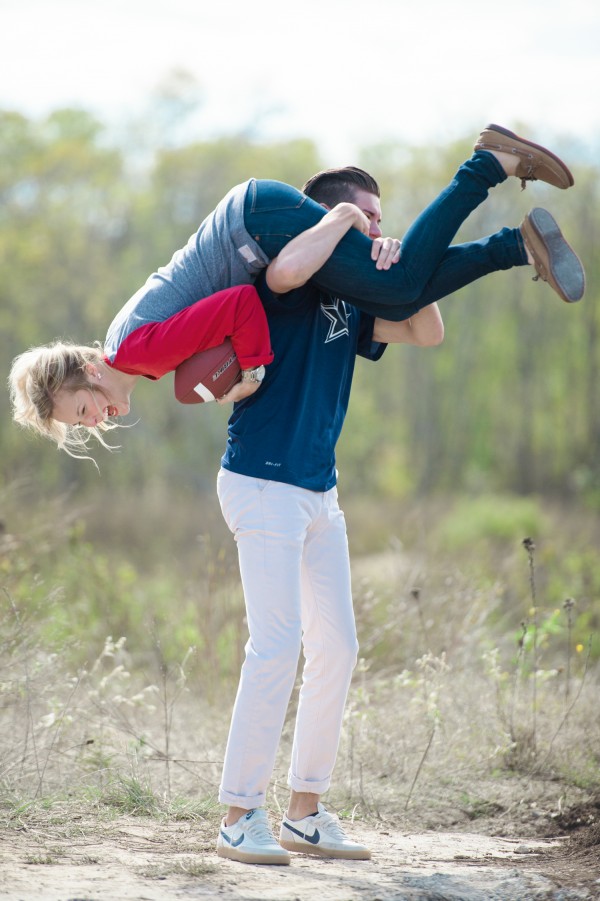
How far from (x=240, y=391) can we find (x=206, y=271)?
0.39 meters

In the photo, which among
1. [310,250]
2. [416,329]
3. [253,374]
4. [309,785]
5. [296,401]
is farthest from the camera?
[416,329]

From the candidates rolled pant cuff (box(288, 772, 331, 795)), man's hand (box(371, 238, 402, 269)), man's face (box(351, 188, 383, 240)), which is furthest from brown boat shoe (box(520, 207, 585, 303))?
rolled pant cuff (box(288, 772, 331, 795))

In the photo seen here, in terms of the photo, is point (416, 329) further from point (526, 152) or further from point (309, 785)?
point (309, 785)

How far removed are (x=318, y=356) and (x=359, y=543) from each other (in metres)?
9.69

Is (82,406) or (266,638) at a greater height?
(82,406)

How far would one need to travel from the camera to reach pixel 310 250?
2955mm

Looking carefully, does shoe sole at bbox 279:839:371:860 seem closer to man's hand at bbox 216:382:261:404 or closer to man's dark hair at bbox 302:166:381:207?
man's hand at bbox 216:382:261:404

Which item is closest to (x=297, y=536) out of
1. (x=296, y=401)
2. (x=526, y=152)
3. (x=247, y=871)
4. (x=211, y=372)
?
(x=296, y=401)

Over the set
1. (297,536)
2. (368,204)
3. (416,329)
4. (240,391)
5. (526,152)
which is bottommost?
(297,536)

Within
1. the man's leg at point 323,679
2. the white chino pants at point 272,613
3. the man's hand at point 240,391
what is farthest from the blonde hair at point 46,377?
the man's leg at point 323,679

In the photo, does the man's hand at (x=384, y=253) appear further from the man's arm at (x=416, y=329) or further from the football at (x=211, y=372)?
the football at (x=211, y=372)

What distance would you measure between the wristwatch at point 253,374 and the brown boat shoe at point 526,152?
3.06 ft

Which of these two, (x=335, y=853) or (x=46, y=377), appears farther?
(x=335, y=853)

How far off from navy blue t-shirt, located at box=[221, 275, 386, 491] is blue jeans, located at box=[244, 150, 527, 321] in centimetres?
17
